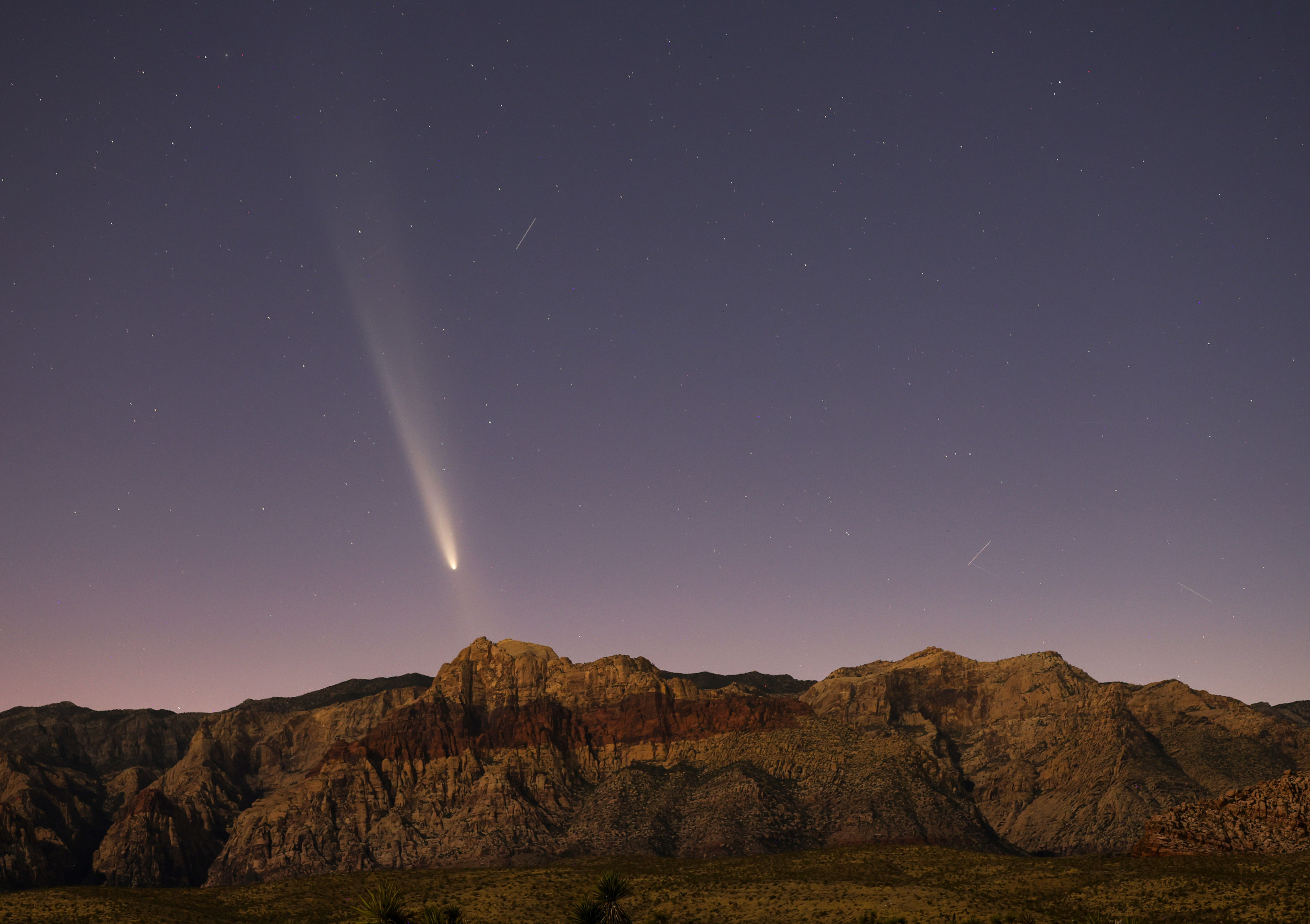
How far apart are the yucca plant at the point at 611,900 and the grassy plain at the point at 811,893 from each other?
17.9m

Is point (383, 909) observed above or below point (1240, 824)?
below

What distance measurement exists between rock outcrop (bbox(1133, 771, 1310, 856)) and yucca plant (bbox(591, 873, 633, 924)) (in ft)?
208

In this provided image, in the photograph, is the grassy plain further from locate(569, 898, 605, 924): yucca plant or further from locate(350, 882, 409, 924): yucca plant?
locate(350, 882, 409, 924): yucca plant

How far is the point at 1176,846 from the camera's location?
121938 millimetres

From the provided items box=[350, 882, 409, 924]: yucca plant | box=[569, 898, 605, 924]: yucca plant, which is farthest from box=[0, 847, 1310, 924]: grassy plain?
box=[350, 882, 409, 924]: yucca plant

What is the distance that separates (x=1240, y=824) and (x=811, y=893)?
1932 inches

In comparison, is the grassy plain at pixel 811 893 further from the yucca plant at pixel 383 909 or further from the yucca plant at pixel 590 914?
the yucca plant at pixel 383 909

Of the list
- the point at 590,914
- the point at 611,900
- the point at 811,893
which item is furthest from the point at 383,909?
the point at 811,893

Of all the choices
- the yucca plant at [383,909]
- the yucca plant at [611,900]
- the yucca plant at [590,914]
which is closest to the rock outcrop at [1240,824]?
the yucca plant at [611,900]

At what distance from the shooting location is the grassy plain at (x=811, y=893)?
100562 millimetres

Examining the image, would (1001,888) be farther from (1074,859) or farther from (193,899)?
(193,899)

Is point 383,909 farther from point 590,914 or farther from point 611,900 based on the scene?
point 611,900

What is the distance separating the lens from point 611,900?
3435 inches

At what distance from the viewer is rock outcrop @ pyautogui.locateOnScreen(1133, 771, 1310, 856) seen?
121562 millimetres
